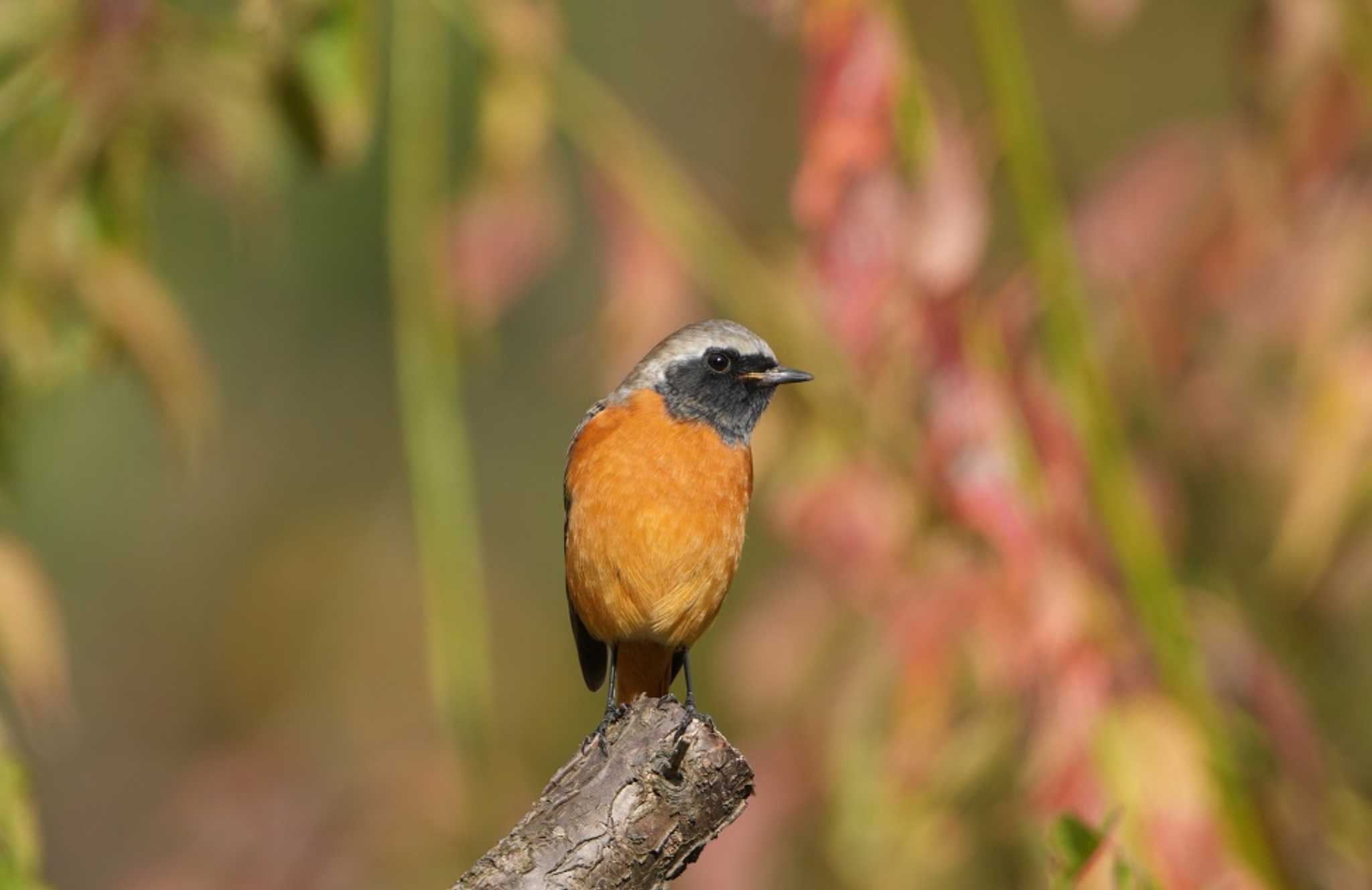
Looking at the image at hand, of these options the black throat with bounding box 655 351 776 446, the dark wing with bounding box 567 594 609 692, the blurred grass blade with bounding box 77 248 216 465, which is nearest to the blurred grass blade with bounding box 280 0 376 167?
the blurred grass blade with bounding box 77 248 216 465

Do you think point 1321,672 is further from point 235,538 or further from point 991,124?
point 235,538

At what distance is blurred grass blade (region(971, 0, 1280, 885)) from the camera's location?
4.07m

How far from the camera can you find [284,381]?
10.0 metres

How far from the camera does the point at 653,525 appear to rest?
4242 mm

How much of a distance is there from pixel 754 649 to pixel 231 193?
2175 mm

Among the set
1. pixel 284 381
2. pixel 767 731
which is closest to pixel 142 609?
pixel 284 381

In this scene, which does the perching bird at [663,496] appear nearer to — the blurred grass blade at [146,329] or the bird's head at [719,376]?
the bird's head at [719,376]

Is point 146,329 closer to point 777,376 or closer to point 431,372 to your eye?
point 431,372

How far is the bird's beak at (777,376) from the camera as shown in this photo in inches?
171

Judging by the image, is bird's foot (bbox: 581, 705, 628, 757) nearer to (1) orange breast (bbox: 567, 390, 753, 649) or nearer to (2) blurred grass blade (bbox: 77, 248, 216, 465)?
(1) orange breast (bbox: 567, 390, 753, 649)

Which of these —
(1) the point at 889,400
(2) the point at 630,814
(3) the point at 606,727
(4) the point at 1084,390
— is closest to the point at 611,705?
(3) the point at 606,727

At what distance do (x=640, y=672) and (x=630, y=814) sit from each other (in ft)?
6.35

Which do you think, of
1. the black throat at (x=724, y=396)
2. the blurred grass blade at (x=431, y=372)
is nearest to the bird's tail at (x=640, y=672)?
the blurred grass blade at (x=431, y=372)

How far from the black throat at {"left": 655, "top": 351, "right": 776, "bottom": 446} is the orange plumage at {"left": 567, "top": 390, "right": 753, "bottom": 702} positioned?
4 cm
